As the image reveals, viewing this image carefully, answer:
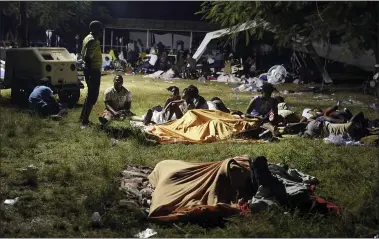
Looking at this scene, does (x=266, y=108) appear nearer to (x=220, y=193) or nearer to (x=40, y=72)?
(x=220, y=193)

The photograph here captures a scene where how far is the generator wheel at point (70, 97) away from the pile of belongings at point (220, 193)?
6.32 metres

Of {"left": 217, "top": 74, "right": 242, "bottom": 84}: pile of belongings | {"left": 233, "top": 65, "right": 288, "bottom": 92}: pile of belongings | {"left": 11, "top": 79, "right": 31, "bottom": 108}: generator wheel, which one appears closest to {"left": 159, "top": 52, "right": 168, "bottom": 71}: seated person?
{"left": 217, "top": 74, "right": 242, "bottom": 84}: pile of belongings

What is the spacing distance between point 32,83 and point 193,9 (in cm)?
1282

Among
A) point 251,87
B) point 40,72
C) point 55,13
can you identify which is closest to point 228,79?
point 251,87

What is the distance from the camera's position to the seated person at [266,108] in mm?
8641

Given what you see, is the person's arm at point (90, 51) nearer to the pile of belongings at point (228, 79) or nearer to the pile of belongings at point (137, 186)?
the pile of belongings at point (137, 186)

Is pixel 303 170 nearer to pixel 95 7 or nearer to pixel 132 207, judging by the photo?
pixel 132 207

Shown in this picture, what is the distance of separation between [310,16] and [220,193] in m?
2.76

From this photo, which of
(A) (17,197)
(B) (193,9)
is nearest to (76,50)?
(B) (193,9)

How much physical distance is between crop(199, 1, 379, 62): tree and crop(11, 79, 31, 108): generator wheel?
16.1ft

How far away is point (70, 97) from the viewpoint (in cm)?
1098

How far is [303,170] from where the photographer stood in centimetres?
625

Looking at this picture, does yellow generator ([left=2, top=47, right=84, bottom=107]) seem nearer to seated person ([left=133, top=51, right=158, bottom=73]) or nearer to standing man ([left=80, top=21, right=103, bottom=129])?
standing man ([left=80, top=21, right=103, bottom=129])

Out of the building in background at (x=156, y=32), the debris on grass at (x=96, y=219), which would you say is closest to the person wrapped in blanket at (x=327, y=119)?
the debris on grass at (x=96, y=219)
